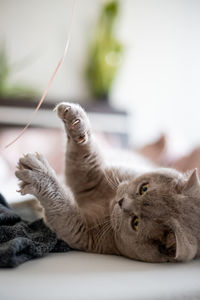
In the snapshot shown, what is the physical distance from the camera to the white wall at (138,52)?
11.2ft

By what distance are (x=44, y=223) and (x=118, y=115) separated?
239 cm

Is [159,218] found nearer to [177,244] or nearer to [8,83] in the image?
[177,244]

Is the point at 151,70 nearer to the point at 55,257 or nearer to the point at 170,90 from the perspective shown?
the point at 170,90

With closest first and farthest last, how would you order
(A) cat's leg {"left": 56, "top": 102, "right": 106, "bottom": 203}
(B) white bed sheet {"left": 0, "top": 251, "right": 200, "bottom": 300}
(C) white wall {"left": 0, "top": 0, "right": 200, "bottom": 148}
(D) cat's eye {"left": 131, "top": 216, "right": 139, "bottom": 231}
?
(B) white bed sheet {"left": 0, "top": 251, "right": 200, "bottom": 300} → (D) cat's eye {"left": 131, "top": 216, "right": 139, "bottom": 231} → (A) cat's leg {"left": 56, "top": 102, "right": 106, "bottom": 203} → (C) white wall {"left": 0, "top": 0, "right": 200, "bottom": 148}

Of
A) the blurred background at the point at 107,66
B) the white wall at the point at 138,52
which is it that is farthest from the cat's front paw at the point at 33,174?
Answer: the white wall at the point at 138,52

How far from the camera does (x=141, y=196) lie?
1.04 metres

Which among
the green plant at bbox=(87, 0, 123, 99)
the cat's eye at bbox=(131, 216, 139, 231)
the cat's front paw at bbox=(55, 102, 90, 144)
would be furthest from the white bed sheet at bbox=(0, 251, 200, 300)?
the green plant at bbox=(87, 0, 123, 99)

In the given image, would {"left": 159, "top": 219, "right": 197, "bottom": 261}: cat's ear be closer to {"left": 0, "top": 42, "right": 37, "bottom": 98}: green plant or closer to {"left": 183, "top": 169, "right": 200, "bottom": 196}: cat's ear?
{"left": 183, "top": 169, "right": 200, "bottom": 196}: cat's ear

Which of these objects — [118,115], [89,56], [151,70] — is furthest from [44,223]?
[151,70]

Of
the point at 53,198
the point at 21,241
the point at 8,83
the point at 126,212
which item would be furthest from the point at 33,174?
the point at 8,83

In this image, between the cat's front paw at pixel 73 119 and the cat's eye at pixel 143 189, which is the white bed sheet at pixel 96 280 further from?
the cat's front paw at pixel 73 119

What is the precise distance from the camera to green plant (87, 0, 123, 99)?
138 inches

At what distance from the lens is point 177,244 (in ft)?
2.94

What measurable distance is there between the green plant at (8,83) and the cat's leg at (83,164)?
2.11 m
